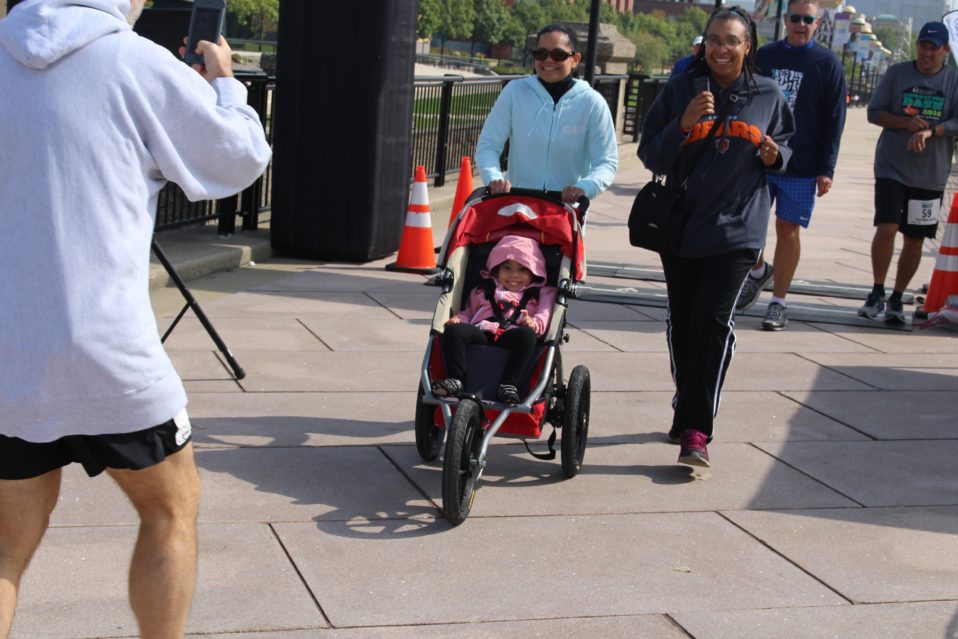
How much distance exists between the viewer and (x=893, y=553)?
16.4ft

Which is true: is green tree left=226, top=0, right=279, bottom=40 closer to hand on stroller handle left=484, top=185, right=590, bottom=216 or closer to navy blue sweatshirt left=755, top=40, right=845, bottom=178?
navy blue sweatshirt left=755, top=40, right=845, bottom=178

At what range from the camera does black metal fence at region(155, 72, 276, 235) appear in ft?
33.8

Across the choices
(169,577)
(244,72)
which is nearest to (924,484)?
(169,577)

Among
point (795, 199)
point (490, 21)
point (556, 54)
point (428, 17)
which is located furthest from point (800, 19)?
point (490, 21)

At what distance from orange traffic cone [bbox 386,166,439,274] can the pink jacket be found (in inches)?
181

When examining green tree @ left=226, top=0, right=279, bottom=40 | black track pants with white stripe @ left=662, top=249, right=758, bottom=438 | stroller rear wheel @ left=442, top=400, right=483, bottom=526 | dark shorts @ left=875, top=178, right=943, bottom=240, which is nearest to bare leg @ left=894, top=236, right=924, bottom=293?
dark shorts @ left=875, top=178, right=943, bottom=240

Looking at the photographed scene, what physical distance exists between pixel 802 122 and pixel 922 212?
1330 mm

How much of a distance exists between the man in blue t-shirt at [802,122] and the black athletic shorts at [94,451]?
6342 mm

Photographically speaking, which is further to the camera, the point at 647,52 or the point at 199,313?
the point at 647,52

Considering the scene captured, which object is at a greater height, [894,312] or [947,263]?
[947,263]

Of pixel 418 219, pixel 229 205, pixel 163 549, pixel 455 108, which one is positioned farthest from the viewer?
pixel 455 108

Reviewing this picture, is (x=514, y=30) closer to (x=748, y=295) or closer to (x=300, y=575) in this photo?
(x=748, y=295)

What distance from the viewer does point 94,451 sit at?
9.69ft

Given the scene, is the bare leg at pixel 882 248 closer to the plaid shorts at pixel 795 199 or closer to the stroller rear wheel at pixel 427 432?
the plaid shorts at pixel 795 199
